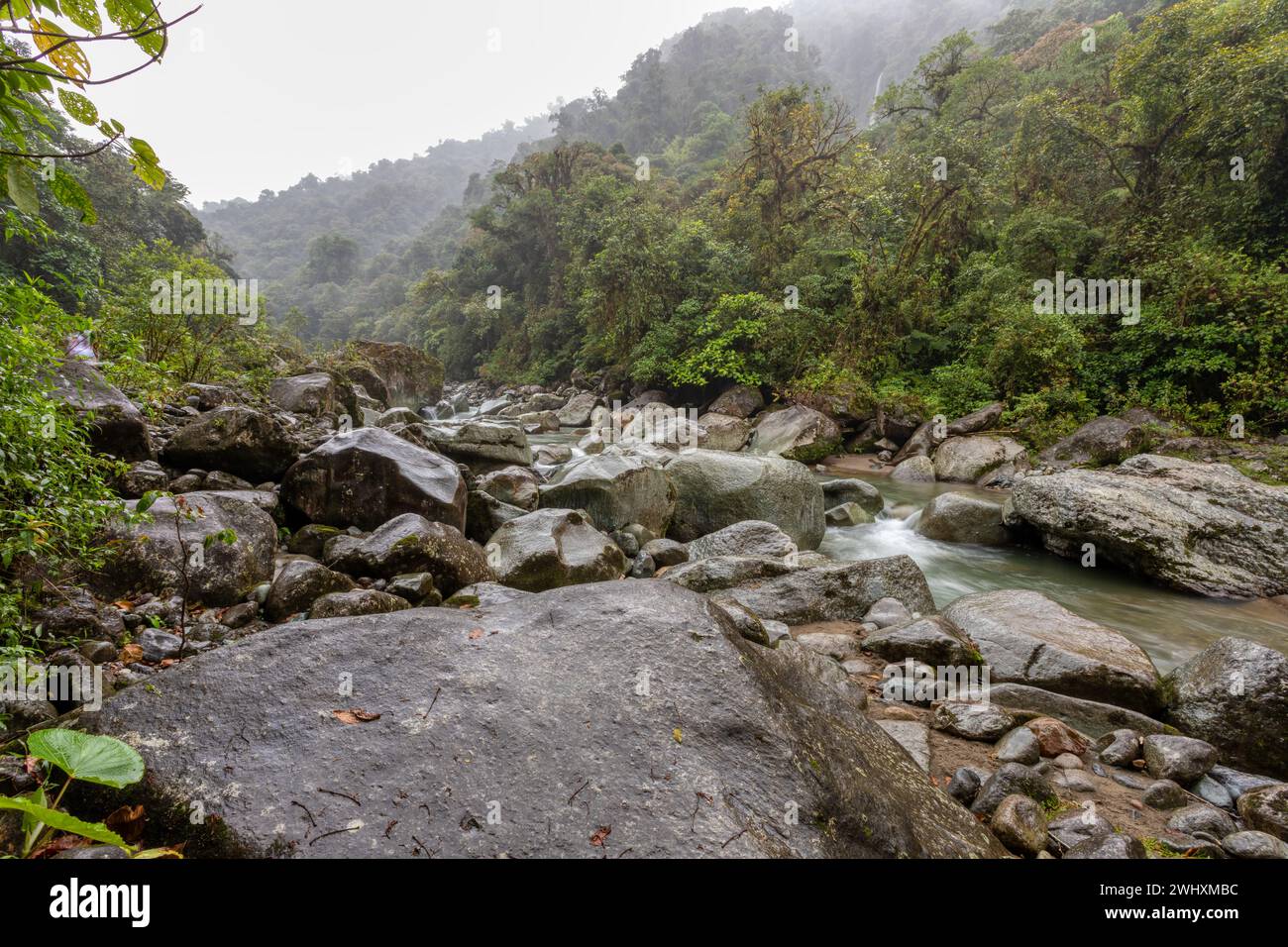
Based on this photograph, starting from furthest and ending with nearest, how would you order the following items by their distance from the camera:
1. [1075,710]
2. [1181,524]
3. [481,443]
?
[481,443] → [1181,524] → [1075,710]

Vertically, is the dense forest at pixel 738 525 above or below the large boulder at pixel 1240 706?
above

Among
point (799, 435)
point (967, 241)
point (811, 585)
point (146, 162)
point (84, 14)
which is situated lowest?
point (811, 585)

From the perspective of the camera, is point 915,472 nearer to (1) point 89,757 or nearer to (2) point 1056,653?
(2) point 1056,653

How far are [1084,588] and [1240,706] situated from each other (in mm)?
4099

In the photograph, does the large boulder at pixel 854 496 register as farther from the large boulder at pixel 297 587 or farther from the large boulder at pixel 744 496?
the large boulder at pixel 297 587

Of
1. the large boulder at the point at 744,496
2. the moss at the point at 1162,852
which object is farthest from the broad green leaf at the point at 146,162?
the large boulder at the point at 744,496

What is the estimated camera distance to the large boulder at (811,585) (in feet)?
18.6

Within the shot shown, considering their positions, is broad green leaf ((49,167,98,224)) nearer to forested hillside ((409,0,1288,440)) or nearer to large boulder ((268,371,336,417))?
large boulder ((268,371,336,417))

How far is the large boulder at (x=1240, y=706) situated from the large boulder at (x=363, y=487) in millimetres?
6543

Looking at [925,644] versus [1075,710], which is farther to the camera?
[925,644]

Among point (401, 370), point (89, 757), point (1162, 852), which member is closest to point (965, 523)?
point (1162, 852)

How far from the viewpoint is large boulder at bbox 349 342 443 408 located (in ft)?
68.2

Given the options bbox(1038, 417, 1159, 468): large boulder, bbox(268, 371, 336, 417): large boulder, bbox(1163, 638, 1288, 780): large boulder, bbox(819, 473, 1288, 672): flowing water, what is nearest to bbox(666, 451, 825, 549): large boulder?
bbox(819, 473, 1288, 672): flowing water

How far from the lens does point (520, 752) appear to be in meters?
2.15
